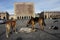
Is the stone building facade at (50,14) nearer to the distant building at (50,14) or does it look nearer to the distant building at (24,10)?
the distant building at (50,14)

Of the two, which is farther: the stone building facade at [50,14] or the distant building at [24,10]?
the distant building at [24,10]

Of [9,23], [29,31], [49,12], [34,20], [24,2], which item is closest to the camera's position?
[9,23]

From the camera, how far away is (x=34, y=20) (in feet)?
59.5

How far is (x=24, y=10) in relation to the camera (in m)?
121

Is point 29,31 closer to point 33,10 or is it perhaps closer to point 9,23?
point 9,23

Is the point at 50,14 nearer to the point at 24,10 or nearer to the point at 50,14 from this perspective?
the point at 50,14

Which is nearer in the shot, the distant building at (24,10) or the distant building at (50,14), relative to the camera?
the distant building at (50,14)

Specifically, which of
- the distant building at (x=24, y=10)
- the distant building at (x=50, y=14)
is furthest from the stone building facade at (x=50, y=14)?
the distant building at (x=24, y=10)

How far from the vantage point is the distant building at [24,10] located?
11806cm

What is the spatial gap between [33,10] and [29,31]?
102 metres

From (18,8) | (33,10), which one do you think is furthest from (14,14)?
(33,10)

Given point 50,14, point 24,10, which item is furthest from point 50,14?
point 24,10

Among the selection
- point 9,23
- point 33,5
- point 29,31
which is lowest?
point 29,31

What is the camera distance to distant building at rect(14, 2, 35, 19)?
387ft
